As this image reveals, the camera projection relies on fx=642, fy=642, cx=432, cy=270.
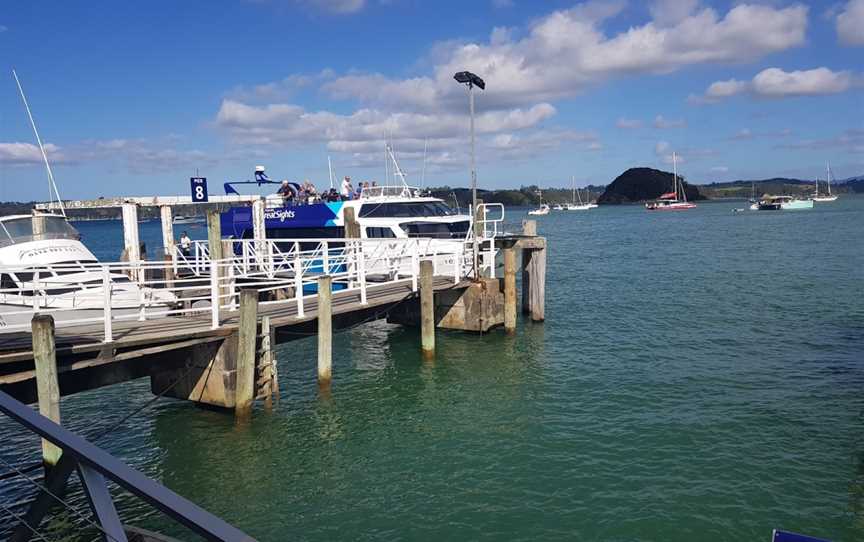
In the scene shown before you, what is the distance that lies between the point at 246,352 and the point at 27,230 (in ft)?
29.7

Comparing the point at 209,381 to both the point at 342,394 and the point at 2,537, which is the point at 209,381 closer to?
the point at 342,394

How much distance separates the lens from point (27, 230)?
16.6 metres

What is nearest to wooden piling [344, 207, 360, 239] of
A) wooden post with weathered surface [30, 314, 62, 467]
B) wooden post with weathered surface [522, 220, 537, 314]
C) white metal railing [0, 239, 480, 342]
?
white metal railing [0, 239, 480, 342]

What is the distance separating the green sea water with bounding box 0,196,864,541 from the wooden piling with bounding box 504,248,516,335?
428mm

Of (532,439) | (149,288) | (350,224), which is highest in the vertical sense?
(350,224)

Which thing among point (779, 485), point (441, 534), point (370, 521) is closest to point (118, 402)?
point (370, 521)

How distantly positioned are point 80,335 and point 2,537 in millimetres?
3428

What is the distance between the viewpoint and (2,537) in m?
8.70

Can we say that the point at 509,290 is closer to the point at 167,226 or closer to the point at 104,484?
the point at 167,226

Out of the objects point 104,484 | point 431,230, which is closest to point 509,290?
point 431,230

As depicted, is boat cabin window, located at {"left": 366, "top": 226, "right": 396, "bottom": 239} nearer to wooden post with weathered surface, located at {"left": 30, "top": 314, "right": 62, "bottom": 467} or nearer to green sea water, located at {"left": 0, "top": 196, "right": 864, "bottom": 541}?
green sea water, located at {"left": 0, "top": 196, "right": 864, "bottom": 541}

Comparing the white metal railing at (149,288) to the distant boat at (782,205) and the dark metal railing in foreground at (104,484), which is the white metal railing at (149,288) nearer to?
the dark metal railing in foreground at (104,484)

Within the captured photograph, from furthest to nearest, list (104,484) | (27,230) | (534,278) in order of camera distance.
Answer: (534,278) < (27,230) < (104,484)

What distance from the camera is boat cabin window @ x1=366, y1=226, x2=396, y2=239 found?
24.9m
